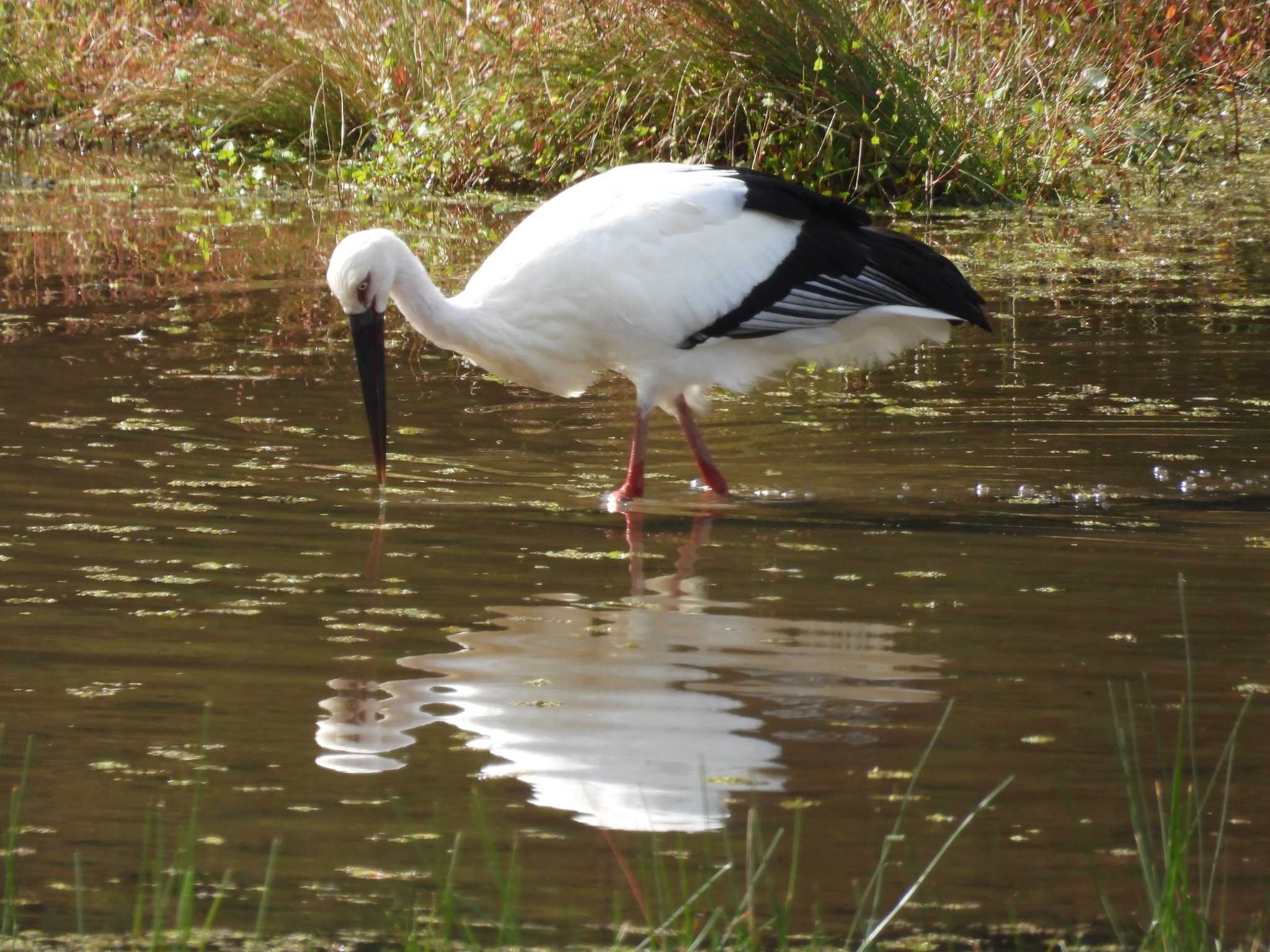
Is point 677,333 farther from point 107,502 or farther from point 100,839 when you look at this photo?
point 100,839

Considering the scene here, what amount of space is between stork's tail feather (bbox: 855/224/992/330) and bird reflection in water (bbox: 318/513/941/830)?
6.05ft

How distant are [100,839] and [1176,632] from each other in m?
2.22

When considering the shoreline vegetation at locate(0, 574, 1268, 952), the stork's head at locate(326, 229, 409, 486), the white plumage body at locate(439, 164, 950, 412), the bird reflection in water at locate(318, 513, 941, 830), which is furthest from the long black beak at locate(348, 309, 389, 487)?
the shoreline vegetation at locate(0, 574, 1268, 952)

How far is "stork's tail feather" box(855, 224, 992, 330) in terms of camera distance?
5.90 metres

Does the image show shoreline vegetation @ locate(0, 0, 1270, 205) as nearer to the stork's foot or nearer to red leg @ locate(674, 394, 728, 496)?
red leg @ locate(674, 394, 728, 496)

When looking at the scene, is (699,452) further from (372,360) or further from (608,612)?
(608,612)

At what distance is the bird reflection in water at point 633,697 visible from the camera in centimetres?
313

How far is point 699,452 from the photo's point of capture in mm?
5766

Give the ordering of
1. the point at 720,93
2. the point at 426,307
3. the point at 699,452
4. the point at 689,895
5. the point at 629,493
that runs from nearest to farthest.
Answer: the point at 689,895
the point at 629,493
the point at 426,307
the point at 699,452
the point at 720,93

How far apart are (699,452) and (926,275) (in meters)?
0.89

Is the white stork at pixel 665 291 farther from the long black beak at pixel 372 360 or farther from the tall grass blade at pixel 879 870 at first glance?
the tall grass blade at pixel 879 870

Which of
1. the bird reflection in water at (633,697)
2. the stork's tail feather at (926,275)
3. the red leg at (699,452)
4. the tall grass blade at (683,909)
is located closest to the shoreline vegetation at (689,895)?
the tall grass blade at (683,909)

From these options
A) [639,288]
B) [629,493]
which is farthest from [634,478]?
[639,288]

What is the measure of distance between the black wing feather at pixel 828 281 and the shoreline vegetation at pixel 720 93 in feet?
15.3
